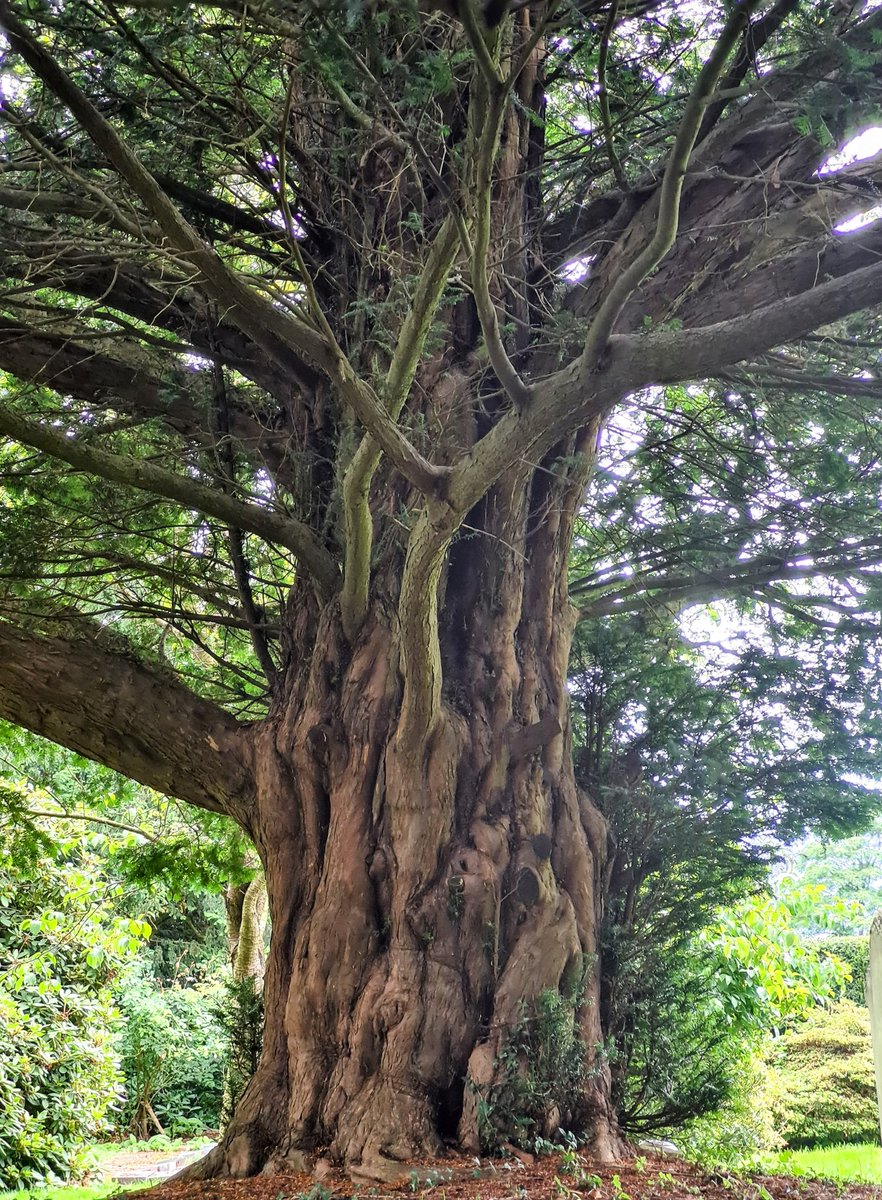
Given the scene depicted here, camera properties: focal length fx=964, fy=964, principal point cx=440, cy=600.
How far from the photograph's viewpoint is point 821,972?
8.91 metres

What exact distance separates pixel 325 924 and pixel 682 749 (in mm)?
1983

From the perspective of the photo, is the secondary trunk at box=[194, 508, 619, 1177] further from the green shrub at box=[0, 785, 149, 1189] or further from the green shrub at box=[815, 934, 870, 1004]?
the green shrub at box=[815, 934, 870, 1004]

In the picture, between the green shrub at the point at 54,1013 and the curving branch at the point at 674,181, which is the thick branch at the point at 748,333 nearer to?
the curving branch at the point at 674,181

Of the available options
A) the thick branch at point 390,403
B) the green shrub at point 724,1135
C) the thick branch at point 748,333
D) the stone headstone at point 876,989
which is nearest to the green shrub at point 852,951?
the green shrub at point 724,1135

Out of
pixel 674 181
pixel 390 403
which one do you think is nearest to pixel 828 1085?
pixel 390 403

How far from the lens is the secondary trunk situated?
13.2 feet

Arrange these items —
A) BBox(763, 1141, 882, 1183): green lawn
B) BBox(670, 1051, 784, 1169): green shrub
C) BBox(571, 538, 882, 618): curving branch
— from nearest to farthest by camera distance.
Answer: BBox(670, 1051, 784, 1169): green shrub, BBox(571, 538, 882, 618): curving branch, BBox(763, 1141, 882, 1183): green lawn

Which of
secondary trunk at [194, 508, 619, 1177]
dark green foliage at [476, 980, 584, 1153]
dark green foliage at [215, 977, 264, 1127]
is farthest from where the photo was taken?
dark green foliage at [215, 977, 264, 1127]

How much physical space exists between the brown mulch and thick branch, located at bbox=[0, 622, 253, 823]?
1.82 m

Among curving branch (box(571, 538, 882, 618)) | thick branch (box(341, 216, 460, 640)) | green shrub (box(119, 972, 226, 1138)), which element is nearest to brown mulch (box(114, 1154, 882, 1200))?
thick branch (box(341, 216, 460, 640))

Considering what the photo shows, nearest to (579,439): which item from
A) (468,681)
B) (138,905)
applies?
(468,681)

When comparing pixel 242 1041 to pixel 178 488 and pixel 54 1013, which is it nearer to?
pixel 178 488

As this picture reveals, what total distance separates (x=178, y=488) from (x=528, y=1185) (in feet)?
9.80

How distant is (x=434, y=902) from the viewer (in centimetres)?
434
